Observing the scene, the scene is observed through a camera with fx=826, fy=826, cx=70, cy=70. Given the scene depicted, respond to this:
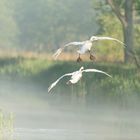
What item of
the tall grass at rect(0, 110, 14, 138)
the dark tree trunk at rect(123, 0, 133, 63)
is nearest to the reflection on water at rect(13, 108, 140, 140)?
the tall grass at rect(0, 110, 14, 138)

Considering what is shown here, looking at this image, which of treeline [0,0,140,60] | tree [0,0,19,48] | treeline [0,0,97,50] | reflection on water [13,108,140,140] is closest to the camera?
reflection on water [13,108,140,140]

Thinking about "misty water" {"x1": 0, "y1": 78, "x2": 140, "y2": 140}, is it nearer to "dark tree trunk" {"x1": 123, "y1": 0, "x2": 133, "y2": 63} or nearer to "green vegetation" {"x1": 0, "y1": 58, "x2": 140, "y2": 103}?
"green vegetation" {"x1": 0, "y1": 58, "x2": 140, "y2": 103}

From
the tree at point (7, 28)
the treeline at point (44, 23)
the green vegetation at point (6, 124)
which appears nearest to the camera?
the green vegetation at point (6, 124)

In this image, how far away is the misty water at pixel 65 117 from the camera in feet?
49.6

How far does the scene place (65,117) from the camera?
60.5ft

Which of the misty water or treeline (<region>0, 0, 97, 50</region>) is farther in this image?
treeline (<region>0, 0, 97, 50</region>)

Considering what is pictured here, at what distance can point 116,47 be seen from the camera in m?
34.4

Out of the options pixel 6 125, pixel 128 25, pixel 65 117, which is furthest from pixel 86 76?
pixel 6 125

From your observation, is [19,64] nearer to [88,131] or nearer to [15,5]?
[88,131]

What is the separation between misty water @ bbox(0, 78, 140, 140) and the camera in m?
15.1

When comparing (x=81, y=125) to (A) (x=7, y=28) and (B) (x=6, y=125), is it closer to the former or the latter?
(B) (x=6, y=125)

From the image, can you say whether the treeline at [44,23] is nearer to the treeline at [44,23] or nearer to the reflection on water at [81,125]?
the treeline at [44,23]

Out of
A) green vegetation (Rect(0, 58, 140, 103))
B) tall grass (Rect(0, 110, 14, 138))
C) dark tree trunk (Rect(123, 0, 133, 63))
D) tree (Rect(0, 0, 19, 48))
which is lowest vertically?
tall grass (Rect(0, 110, 14, 138))

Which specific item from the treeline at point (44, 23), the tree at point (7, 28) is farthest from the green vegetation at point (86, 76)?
the tree at point (7, 28)
